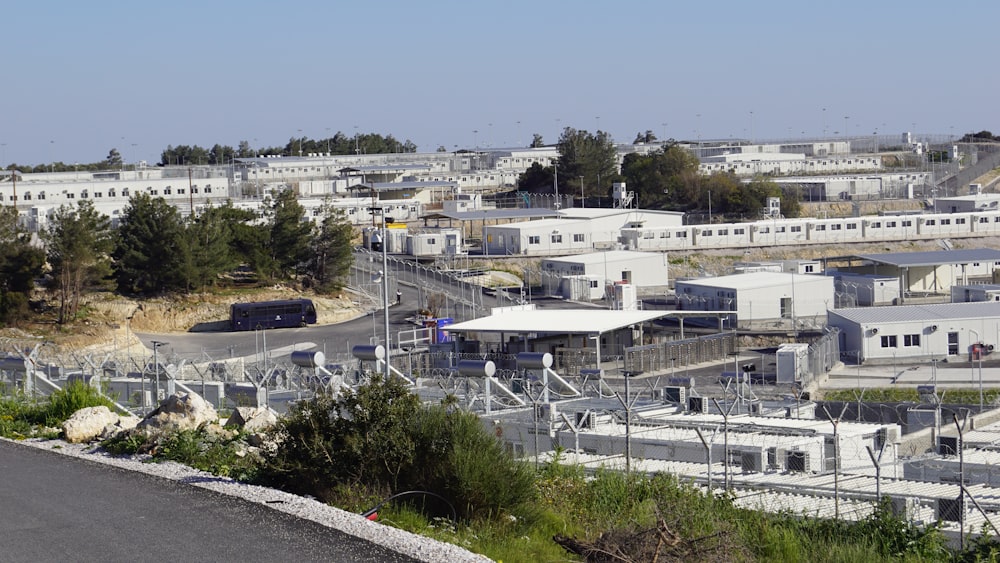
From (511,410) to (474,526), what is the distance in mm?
7291

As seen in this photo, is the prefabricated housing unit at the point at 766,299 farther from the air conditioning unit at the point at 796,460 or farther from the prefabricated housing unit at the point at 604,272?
the air conditioning unit at the point at 796,460

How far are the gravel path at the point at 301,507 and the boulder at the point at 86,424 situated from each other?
28 cm

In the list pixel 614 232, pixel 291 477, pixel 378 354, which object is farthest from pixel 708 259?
pixel 291 477

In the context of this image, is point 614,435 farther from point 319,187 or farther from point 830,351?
point 319,187

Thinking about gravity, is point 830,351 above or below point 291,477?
below

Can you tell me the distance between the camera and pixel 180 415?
10.4 meters

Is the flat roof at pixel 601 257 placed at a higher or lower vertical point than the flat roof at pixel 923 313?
higher

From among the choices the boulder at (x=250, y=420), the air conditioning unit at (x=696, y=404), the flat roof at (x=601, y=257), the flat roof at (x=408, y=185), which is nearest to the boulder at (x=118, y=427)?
the boulder at (x=250, y=420)

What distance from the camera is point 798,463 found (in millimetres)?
13461

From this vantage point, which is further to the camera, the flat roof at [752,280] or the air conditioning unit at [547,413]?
the flat roof at [752,280]

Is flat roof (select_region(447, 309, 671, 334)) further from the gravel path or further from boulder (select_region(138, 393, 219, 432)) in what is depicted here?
the gravel path

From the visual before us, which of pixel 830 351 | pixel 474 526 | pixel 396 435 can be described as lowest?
pixel 830 351

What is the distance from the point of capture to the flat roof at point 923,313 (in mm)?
29375

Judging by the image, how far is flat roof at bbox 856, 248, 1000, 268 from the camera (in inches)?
1575
